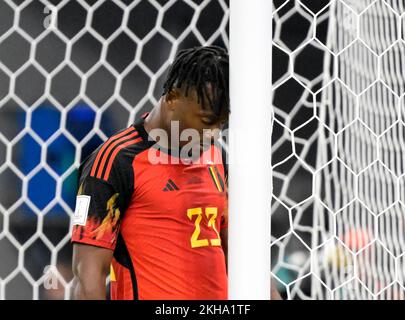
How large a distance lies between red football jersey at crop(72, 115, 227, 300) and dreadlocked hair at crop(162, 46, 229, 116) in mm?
108

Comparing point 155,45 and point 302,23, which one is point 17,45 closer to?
point 155,45

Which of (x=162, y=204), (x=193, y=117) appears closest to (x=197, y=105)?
(x=193, y=117)

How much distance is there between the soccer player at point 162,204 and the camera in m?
0.88

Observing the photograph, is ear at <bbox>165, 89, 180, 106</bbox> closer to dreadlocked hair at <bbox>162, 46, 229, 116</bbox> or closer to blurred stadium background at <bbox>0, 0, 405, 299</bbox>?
dreadlocked hair at <bbox>162, 46, 229, 116</bbox>

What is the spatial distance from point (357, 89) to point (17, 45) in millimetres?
973

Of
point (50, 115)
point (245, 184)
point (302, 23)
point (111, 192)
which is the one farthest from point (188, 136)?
point (302, 23)

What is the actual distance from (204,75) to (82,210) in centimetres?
23

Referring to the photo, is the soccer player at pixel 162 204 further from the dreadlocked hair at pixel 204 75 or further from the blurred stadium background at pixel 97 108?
the blurred stadium background at pixel 97 108

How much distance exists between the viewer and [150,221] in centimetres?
93

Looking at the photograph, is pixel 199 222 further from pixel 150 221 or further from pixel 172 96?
pixel 172 96

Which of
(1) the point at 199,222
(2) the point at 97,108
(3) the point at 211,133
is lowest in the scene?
(1) the point at 199,222

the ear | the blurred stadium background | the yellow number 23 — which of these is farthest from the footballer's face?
the blurred stadium background

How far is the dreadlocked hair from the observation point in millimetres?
835

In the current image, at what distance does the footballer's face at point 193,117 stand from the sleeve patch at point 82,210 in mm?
146
